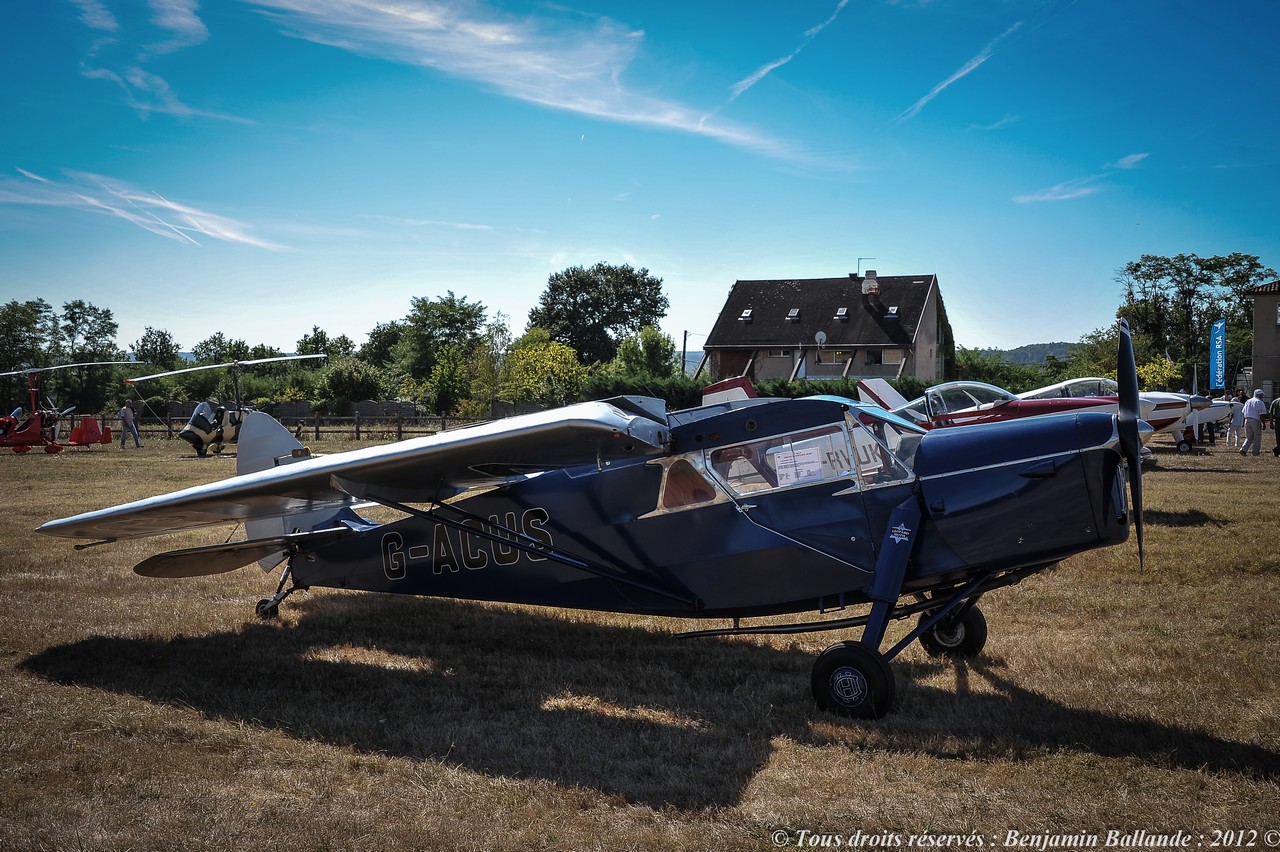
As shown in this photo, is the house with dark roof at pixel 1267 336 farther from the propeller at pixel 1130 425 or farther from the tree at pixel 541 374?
the propeller at pixel 1130 425

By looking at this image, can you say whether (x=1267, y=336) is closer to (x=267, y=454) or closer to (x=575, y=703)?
(x=575, y=703)

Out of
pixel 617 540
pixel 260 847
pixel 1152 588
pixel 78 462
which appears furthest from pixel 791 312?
pixel 260 847

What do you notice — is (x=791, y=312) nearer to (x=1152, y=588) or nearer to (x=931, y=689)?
(x=1152, y=588)

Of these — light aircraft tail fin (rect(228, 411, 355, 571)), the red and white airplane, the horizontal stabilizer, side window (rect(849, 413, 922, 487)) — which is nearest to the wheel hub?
side window (rect(849, 413, 922, 487))

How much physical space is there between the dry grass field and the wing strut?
74 centimetres

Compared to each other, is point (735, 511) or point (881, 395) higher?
point (881, 395)

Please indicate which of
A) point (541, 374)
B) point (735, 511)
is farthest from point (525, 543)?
point (541, 374)

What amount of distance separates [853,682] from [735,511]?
59.3 inches

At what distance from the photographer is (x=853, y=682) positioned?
18.6ft

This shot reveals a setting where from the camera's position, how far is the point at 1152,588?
9305mm

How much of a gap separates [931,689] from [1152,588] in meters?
4.69

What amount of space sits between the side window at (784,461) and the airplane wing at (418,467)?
0.61 m

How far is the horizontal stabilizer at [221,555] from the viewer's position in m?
7.38

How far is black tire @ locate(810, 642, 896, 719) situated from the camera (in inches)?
220
